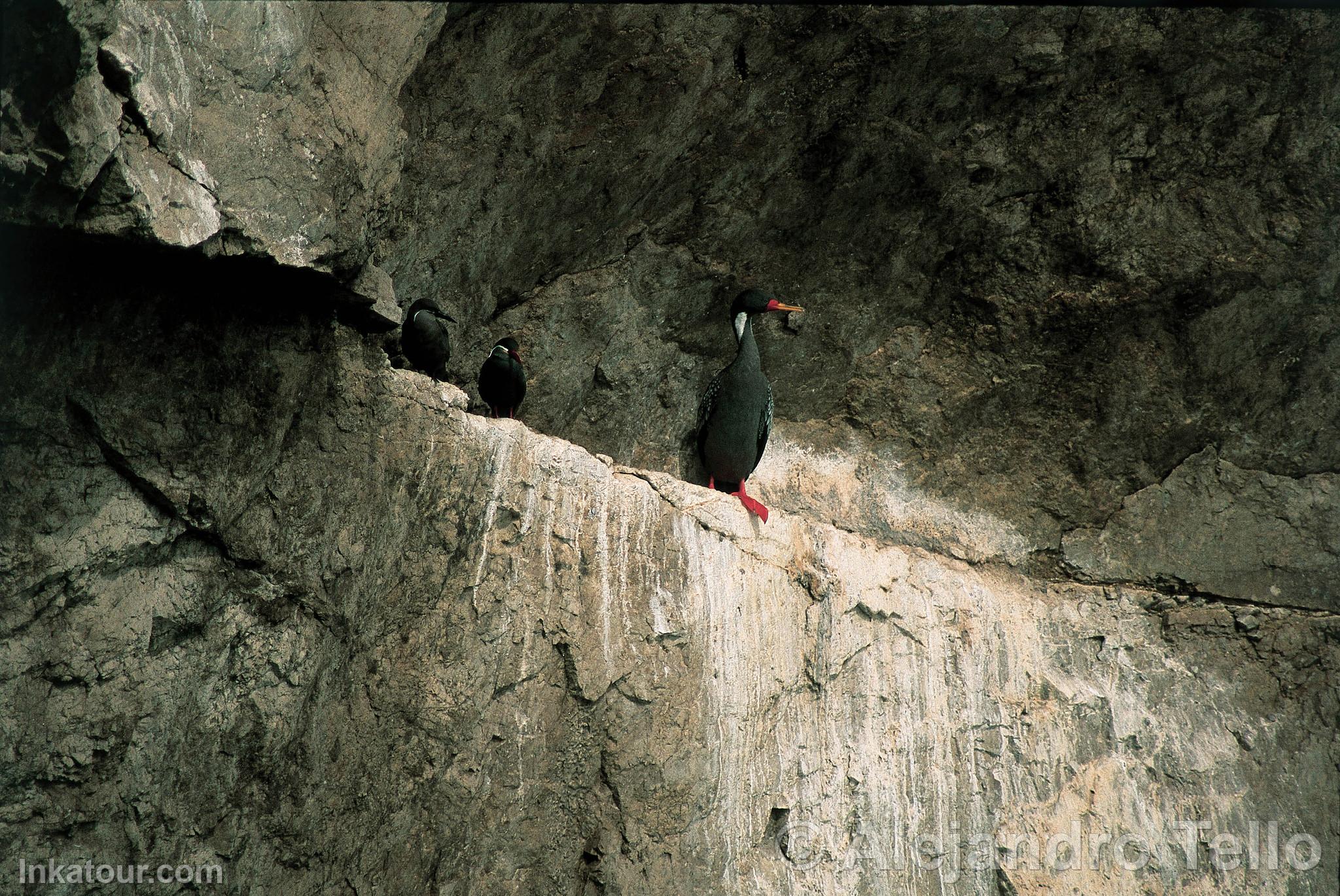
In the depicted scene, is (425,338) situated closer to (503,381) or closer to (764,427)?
(503,381)

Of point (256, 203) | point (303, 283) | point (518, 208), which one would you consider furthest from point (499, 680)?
point (518, 208)

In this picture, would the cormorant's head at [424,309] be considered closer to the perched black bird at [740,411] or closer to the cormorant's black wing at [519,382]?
the cormorant's black wing at [519,382]

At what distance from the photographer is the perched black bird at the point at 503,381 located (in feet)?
21.4

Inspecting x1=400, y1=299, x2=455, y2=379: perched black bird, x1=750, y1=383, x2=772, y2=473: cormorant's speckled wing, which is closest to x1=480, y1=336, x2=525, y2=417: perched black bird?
x1=400, y1=299, x2=455, y2=379: perched black bird

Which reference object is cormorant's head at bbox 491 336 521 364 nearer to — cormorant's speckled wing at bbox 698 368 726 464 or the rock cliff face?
the rock cliff face

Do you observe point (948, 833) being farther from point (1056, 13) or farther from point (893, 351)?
point (1056, 13)

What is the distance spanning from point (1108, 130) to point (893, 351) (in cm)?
187

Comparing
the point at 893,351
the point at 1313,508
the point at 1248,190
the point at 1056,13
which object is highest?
the point at 1056,13

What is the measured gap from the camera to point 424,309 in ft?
20.7

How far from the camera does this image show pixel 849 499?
7355 mm

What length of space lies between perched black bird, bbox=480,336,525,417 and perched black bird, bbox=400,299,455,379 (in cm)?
29

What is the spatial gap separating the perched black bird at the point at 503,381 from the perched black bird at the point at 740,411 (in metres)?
1.21

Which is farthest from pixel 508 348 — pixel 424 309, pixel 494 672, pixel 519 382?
pixel 494 672

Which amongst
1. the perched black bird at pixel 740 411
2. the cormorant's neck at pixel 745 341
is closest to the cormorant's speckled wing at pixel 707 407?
the perched black bird at pixel 740 411
